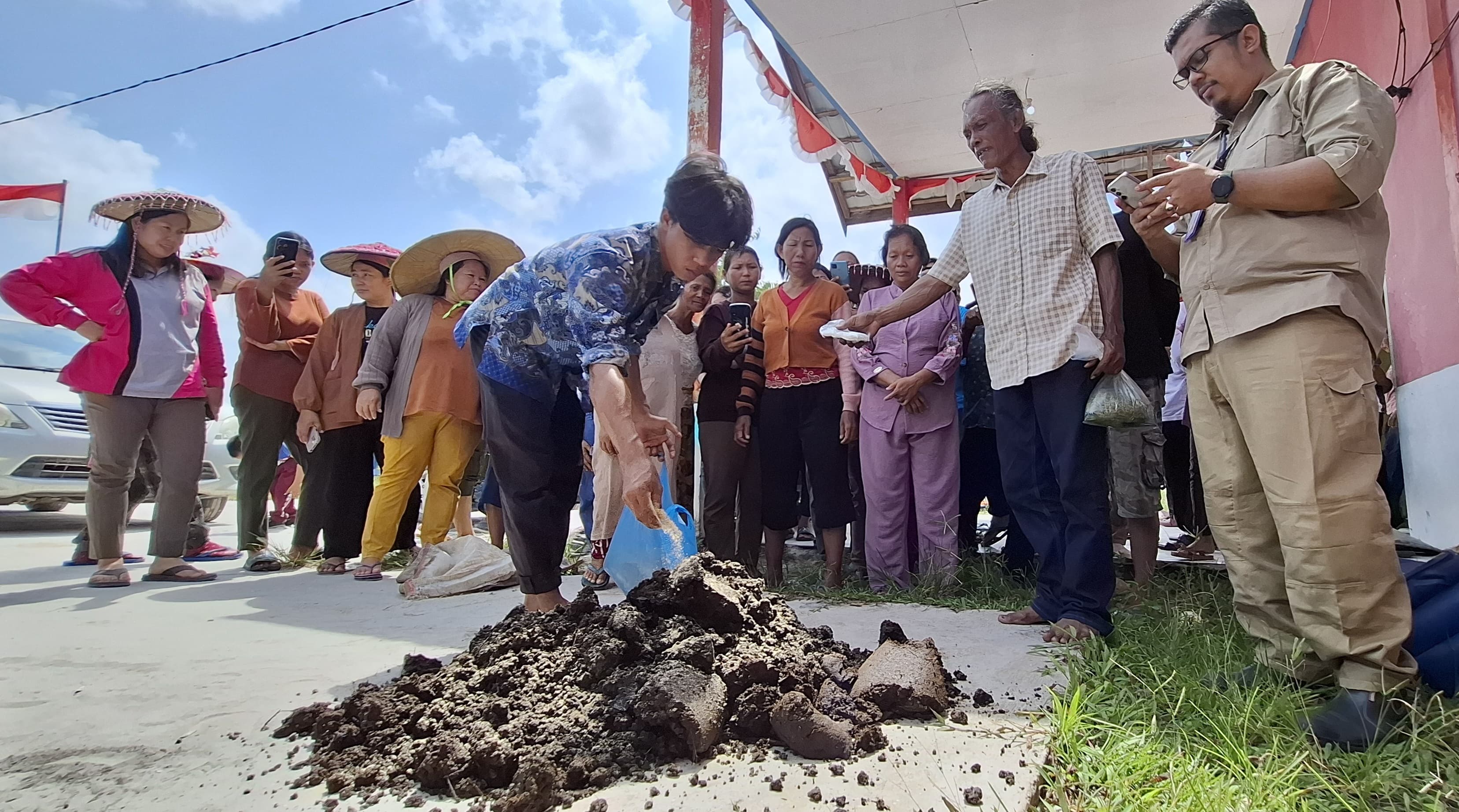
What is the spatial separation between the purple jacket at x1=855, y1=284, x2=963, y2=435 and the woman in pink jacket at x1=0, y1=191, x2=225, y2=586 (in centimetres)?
329

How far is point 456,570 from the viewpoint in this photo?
3.57 meters

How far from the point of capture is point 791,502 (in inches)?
147

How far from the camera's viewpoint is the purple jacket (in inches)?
132

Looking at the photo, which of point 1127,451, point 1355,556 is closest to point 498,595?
point 1127,451

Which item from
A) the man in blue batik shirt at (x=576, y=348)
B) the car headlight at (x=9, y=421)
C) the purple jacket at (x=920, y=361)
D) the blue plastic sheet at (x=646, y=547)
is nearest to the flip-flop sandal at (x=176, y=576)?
the man in blue batik shirt at (x=576, y=348)

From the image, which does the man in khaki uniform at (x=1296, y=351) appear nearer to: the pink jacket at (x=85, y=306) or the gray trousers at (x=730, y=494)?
the gray trousers at (x=730, y=494)

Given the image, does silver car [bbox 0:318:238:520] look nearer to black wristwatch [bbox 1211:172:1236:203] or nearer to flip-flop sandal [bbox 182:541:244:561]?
flip-flop sandal [bbox 182:541:244:561]

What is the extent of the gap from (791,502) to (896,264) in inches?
48.8

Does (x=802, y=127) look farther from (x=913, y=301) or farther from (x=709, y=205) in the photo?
(x=709, y=205)

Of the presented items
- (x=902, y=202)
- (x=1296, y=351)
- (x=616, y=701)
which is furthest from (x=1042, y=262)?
(x=902, y=202)

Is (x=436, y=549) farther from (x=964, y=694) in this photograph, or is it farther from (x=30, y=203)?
(x=30, y=203)

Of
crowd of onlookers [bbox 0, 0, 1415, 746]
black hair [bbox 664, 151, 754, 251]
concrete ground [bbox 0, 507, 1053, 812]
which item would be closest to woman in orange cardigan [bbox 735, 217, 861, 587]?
crowd of onlookers [bbox 0, 0, 1415, 746]

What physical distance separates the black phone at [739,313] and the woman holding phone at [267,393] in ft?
8.39

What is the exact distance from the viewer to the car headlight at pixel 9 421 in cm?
Answer: 571
